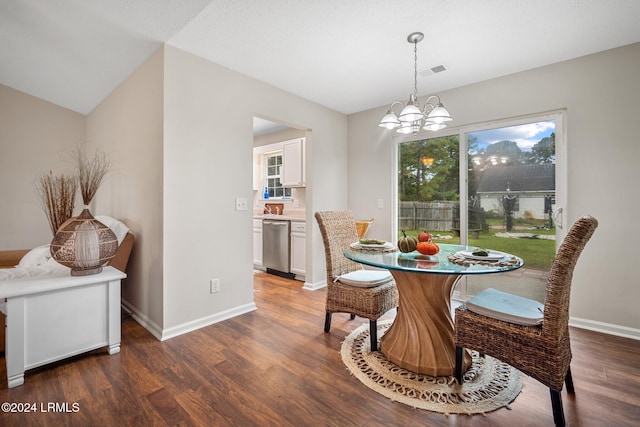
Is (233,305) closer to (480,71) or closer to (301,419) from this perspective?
(301,419)

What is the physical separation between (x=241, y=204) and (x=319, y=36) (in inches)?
65.0

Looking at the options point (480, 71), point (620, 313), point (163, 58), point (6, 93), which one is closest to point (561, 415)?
point (620, 313)

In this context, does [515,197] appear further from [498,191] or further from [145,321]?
[145,321]

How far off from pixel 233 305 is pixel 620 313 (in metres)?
3.42

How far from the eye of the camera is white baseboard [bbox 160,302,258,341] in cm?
247

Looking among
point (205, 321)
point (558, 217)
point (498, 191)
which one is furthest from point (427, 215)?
point (205, 321)

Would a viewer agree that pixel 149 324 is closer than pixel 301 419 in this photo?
No

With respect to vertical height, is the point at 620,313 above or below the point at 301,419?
above

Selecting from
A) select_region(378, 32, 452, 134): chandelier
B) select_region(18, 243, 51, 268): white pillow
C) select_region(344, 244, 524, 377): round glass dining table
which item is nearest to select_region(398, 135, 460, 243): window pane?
select_region(378, 32, 452, 134): chandelier

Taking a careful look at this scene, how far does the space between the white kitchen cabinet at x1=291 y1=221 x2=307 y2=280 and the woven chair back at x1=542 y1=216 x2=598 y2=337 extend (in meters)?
2.88

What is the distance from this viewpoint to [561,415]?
144 centimetres

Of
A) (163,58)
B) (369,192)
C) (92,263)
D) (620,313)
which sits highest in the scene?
(163,58)

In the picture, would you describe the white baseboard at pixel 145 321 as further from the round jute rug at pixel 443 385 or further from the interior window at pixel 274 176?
the interior window at pixel 274 176

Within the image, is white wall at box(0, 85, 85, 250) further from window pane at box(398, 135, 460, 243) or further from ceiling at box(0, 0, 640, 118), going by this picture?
window pane at box(398, 135, 460, 243)
